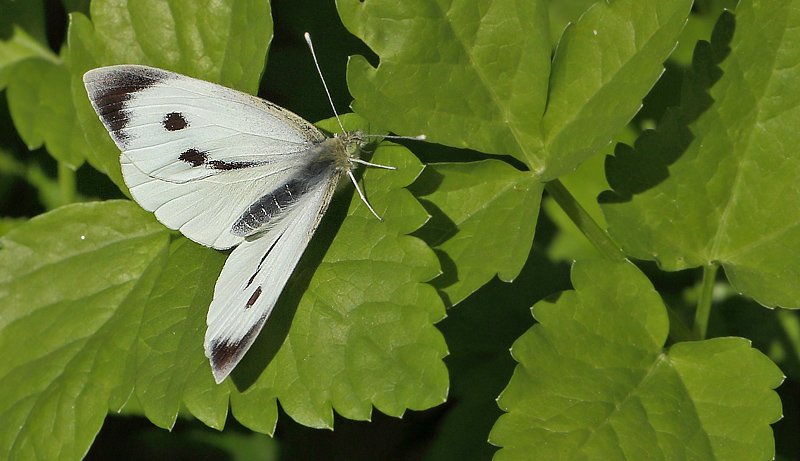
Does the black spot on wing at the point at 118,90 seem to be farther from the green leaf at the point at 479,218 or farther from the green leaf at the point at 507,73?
the green leaf at the point at 479,218

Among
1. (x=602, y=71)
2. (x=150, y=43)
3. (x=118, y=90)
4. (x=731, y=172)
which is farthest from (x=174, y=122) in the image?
(x=731, y=172)

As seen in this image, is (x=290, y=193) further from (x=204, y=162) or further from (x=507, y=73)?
(x=507, y=73)

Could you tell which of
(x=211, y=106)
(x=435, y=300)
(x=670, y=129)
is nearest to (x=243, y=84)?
(x=211, y=106)

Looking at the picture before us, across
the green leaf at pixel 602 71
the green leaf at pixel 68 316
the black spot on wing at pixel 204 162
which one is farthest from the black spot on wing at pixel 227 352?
the green leaf at pixel 602 71

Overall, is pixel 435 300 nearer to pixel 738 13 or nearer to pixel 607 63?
pixel 607 63

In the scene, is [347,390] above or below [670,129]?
below

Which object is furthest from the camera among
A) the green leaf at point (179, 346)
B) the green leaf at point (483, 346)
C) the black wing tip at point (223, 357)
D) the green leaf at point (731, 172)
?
the green leaf at point (483, 346)
